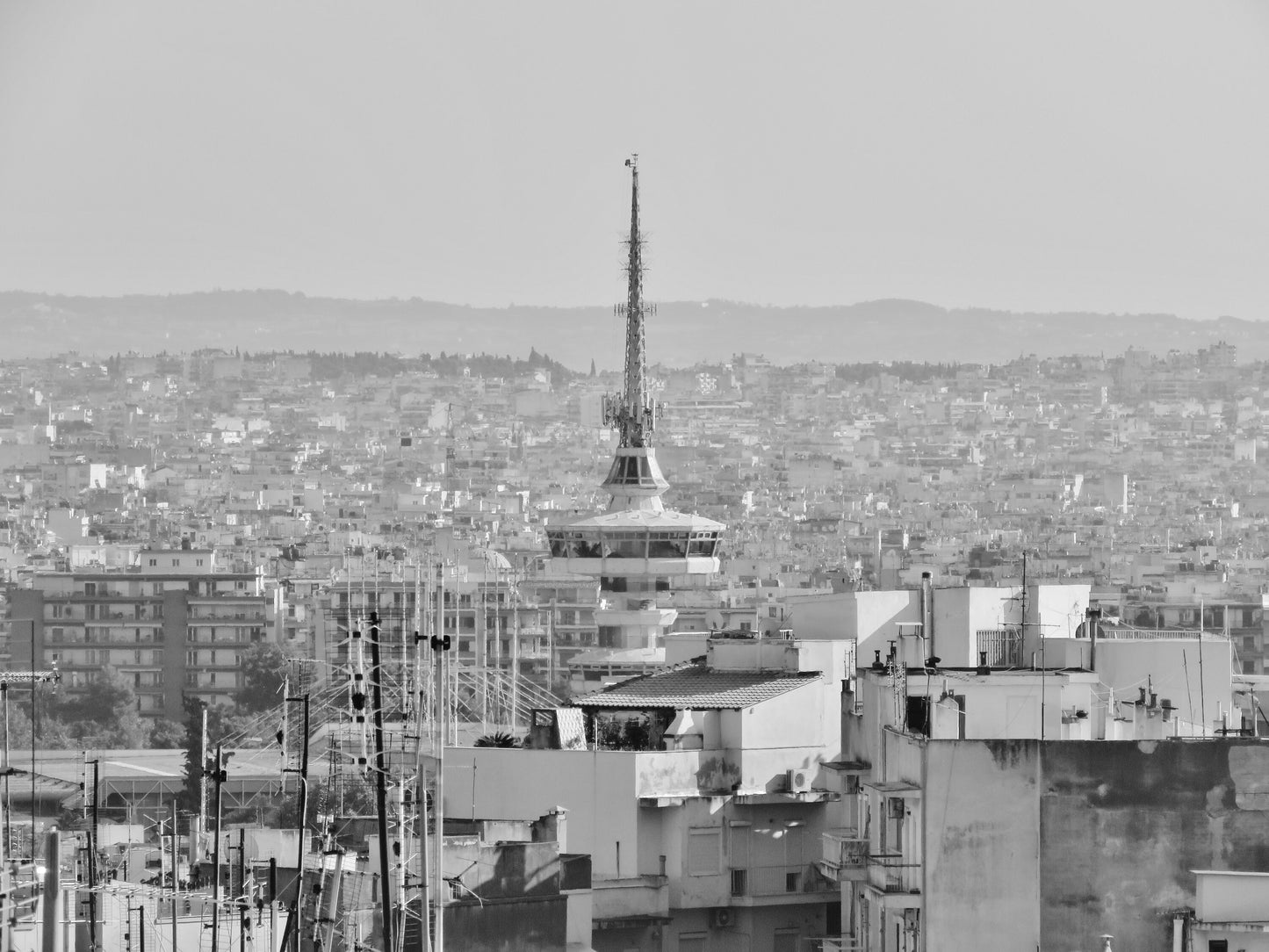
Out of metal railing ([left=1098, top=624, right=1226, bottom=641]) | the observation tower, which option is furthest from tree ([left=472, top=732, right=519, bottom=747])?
the observation tower

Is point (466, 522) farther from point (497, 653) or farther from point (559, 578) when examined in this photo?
point (497, 653)

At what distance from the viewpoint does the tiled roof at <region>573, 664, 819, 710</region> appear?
39.9 metres

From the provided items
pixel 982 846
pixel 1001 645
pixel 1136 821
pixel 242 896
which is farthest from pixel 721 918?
pixel 242 896

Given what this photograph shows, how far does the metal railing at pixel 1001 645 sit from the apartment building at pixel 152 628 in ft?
218

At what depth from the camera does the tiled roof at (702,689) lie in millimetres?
39875

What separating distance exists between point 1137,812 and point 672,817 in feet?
31.0

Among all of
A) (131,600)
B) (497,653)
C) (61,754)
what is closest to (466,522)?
(131,600)

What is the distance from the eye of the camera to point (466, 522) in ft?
629

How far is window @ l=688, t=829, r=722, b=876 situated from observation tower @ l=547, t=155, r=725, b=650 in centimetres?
3979

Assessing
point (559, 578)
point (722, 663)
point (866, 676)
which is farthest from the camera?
point (559, 578)

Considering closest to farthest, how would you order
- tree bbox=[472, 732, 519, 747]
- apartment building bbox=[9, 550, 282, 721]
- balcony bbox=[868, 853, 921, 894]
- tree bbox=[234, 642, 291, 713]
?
balcony bbox=[868, 853, 921, 894] → tree bbox=[472, 732, 519, 747] → tree bbox=[234, 642, 291, 713] → apartment building bbox=[9, 550, 282, 721]

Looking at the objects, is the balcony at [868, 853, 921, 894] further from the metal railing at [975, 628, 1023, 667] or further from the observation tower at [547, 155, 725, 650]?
the observation tower at [547, 155, 725, 650]

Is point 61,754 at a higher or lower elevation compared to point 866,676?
lower

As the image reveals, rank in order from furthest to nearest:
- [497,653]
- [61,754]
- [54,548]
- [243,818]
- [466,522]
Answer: [466,522] → [54,548] → [497,653] → [61,754] → [243,818]
